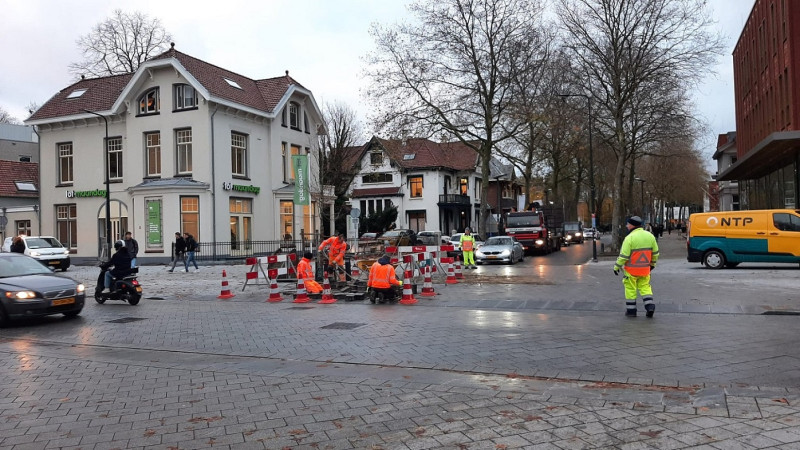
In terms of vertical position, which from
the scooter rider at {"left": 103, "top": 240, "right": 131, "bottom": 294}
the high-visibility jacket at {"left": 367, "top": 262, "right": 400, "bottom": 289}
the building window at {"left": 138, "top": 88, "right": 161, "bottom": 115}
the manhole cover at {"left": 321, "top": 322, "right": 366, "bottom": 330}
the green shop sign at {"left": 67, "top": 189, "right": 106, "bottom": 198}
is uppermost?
the building window at {"left": 138, "top": 88, "right": 161, "bottom": 115}

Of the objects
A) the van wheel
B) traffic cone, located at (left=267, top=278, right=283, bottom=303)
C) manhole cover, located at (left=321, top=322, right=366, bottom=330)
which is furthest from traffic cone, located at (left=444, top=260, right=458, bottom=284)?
the van wheel

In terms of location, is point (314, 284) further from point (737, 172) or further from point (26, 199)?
point (26, 199)

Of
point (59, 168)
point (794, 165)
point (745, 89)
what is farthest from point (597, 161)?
point (59, 168)

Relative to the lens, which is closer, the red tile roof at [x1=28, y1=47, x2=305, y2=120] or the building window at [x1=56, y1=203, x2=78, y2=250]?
the red tile roof at [x1=28, y1=47, x2=305, y2=120]

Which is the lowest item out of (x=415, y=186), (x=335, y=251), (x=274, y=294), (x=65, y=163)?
(x=274, y=294)

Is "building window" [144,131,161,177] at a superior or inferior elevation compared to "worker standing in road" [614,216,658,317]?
superior

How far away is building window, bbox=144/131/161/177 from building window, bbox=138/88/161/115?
124cm

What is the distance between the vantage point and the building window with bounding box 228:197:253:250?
33.4 m

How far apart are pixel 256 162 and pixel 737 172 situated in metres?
27.6

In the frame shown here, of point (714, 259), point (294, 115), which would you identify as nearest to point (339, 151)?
point (294, 115)

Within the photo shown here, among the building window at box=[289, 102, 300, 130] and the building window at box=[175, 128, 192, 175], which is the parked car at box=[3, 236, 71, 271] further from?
the building window at box=[289, 102, 300, 130]

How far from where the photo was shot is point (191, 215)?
3177cm

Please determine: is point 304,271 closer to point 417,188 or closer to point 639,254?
point 639,254

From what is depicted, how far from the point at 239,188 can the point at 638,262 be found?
86.6 ft
